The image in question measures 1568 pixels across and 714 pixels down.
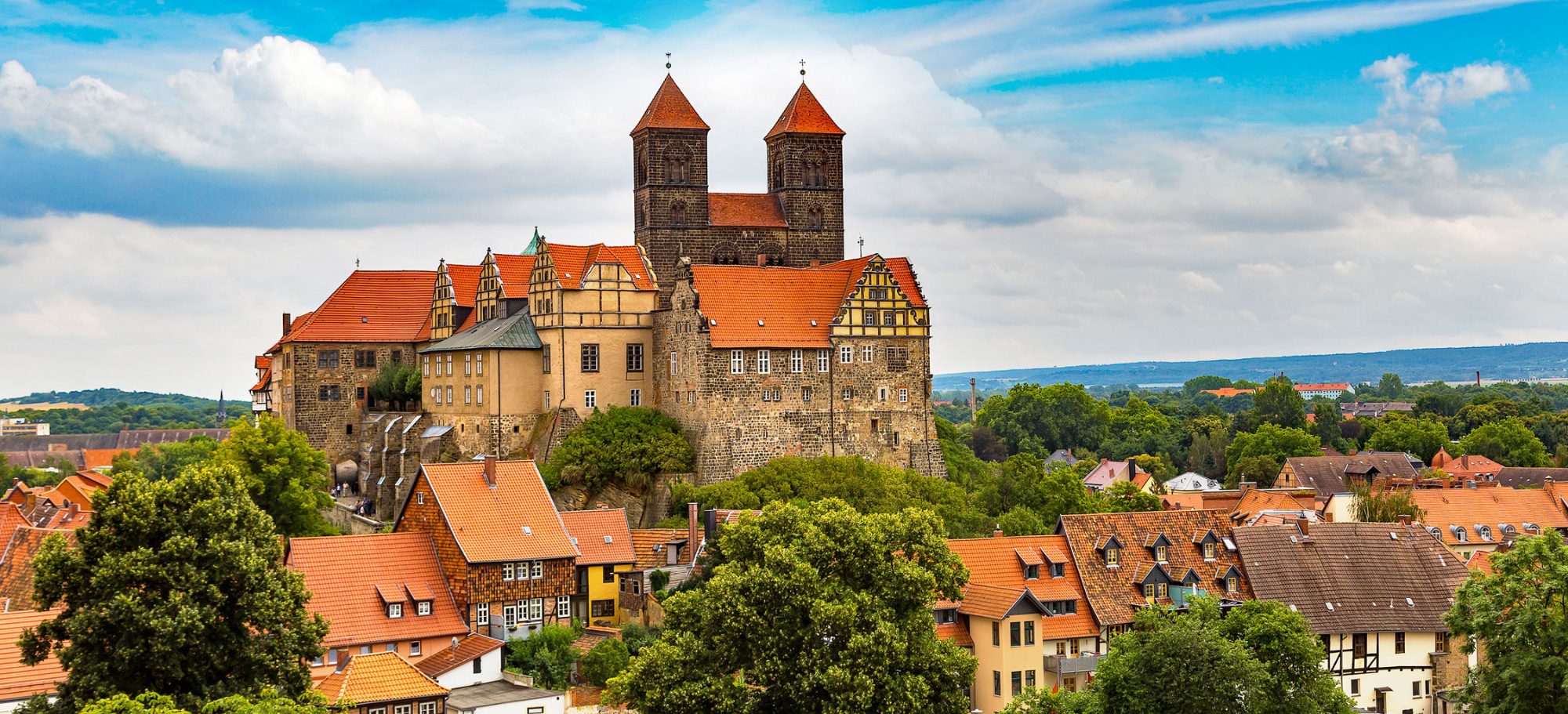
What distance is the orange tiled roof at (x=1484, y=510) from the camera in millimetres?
92000

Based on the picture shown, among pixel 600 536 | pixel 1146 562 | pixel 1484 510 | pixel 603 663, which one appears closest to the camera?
pixel 603 663

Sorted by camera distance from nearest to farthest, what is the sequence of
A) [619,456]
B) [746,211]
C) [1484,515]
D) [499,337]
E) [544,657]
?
[544,657]
[619,456]
[499,337]
[746,211]
[1484,515]

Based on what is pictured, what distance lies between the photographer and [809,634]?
47344 millimetres

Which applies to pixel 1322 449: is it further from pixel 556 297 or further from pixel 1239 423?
pixel 556 297

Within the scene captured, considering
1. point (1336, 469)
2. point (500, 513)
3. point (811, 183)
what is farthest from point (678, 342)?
point (1336, 469)

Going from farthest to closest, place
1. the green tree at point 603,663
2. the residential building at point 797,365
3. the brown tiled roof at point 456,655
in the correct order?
the residential building at point 797,365 < the green tree at point 603,663 < the brown tiled roof at point 456,655

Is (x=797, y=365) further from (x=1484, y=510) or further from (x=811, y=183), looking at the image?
(x=1484, y=510)

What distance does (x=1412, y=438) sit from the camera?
16025cm

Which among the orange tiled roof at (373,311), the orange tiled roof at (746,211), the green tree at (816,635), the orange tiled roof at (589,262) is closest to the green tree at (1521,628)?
the green tree at (816,635)

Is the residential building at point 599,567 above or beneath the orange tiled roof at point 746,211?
beneath

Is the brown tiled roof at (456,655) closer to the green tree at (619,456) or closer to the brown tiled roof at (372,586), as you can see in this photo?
the brown tiled roof at (372,586)

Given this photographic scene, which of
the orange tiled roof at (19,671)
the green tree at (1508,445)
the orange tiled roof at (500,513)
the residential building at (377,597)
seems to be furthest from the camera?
the green tree at (1508,445)

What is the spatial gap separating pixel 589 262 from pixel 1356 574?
1467 inches

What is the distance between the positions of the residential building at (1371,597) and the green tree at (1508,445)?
90.2 m
